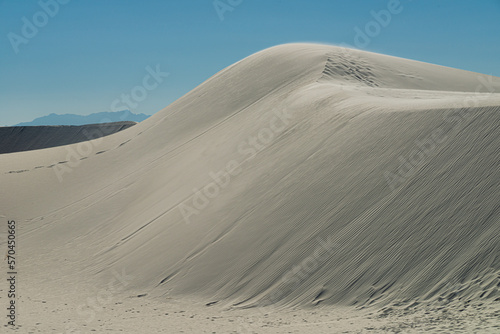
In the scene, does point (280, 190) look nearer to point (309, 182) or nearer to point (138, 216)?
point (309, 182)

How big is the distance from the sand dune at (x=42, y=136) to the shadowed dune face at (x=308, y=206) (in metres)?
36.7

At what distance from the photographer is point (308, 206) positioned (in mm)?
9156

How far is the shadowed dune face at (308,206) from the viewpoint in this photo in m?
7.07

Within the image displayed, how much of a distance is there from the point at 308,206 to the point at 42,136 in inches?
2018

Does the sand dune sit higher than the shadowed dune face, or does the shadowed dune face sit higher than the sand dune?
the sand dune

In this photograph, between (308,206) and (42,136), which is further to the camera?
(42,136)

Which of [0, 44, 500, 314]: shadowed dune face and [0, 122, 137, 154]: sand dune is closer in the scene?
[0, 44, 500, 314]: shadowed dune face

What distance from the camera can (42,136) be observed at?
5331cm

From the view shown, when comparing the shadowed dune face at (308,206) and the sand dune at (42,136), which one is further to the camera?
the sand dune at (42,136)

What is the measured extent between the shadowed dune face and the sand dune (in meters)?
36.7

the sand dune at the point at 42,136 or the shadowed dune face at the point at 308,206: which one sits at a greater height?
the sand dune at the point at 42,136

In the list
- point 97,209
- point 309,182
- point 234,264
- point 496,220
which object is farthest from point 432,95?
point 97,209

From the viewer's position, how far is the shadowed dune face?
7.07 metres

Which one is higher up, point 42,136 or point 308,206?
point 42,136
